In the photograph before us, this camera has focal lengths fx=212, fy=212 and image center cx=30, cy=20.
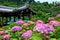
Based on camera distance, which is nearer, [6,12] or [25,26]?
[25,26]

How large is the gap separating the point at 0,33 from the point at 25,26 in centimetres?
26

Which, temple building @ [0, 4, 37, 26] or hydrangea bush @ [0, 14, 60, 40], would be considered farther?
temple building @ [0, 4, 37, 26]

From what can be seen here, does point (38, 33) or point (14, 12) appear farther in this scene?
point (14, 12)

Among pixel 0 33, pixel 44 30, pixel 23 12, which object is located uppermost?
pixel 44 30

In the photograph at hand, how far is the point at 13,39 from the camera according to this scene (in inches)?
72.6

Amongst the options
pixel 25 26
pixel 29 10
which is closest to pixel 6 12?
pixel 29 10

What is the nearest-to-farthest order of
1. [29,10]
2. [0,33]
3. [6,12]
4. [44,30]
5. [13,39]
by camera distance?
[44,30]
[13,39]
[0,33]
[6,12]
[29,10]

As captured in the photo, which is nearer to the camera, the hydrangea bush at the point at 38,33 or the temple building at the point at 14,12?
the hydrangea bush at the point at 38,33

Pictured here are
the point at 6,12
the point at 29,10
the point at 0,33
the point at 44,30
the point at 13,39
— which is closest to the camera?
the point at 44,30

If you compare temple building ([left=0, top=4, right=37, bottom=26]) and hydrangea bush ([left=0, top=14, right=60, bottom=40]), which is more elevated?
hydrangea bush ([left=0, top=14, right=60, bottom=40])

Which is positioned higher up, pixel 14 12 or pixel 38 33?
pixel 38 33

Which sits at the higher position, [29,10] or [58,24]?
[58,24]

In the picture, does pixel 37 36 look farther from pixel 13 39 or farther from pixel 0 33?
pixel 0 33

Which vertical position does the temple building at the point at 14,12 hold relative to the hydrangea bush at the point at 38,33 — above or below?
below
